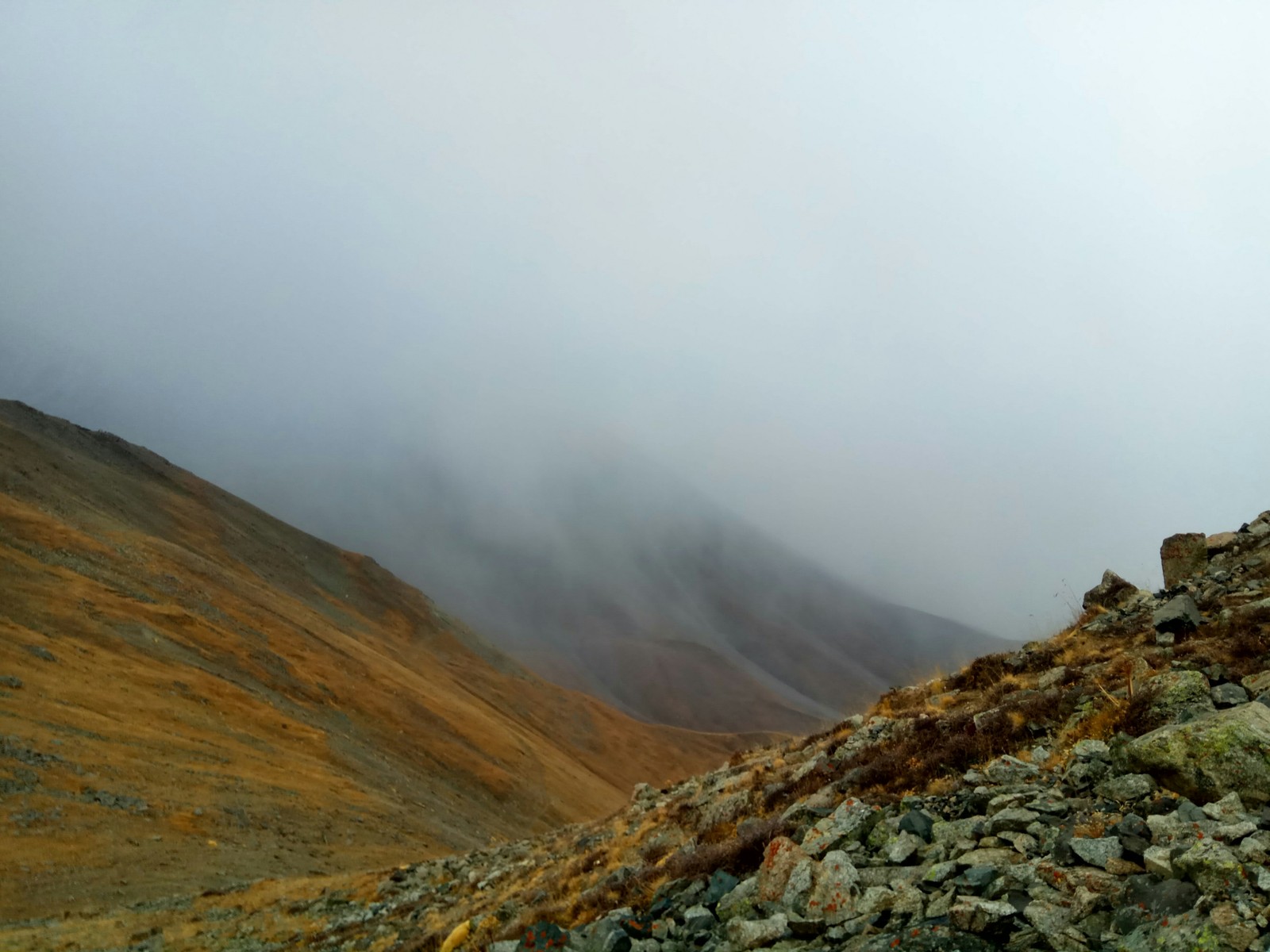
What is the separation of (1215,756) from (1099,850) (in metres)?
1.51

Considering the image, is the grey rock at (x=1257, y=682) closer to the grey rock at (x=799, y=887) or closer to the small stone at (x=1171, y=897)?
the small stone at (x=1171, y=897)

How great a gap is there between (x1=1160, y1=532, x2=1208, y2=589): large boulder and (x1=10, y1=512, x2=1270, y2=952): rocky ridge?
0.05m

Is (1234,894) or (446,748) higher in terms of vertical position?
(1234,894)

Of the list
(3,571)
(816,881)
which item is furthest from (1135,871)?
(3,571)

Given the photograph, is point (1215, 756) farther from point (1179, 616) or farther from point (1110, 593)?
point (1110, 593)

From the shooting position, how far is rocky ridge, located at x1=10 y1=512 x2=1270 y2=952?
6082 millimetres

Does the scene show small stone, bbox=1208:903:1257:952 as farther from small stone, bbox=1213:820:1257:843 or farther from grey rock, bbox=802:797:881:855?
grey rock, bbox=802:797:881:855

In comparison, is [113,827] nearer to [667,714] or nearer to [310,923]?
[310,923]

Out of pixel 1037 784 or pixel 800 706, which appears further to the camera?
pixel 800 706

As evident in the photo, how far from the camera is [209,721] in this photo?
39.3 meters

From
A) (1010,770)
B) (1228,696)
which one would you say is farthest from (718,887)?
(1228,696)

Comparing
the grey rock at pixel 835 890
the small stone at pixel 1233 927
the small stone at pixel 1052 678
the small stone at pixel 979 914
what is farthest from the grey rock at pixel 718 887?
the small stone at pixel 1052 678

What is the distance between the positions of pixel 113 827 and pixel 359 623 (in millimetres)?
67113

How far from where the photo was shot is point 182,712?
1518 inches
